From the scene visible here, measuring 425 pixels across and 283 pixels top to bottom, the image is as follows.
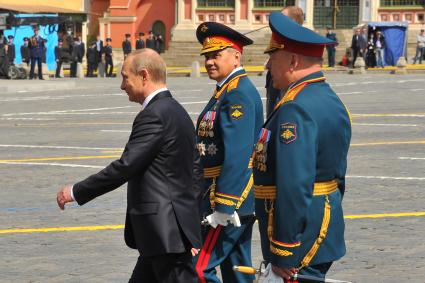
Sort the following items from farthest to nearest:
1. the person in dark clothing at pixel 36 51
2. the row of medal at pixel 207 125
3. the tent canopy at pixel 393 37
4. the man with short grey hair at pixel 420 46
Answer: the man with short grey hair at pixel 420 46, the tent canopy at pixel 393 37, the person in dark clothing at pixel 36 51, the row of medal at pixel 207 125

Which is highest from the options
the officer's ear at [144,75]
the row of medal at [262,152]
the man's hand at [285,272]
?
the officer's ear at [144,75]

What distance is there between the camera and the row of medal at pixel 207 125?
24.0ft

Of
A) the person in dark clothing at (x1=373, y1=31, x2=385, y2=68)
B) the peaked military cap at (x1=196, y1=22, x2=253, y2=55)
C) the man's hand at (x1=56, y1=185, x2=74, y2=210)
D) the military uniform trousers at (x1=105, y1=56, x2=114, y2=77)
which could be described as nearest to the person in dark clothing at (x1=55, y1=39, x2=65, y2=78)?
the military uniform trousers at (x1=105, y1=56, x2=114, y2=77)

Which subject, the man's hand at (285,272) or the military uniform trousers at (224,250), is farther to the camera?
the military uniform trousers at (224,250)

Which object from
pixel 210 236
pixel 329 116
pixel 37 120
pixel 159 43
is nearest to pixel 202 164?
pixel 210 236

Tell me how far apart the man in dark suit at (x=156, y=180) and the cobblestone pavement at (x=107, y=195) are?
270 centimetres

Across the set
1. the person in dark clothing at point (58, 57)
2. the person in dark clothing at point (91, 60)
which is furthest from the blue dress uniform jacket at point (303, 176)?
the person in dark clothing at point (91, 60)

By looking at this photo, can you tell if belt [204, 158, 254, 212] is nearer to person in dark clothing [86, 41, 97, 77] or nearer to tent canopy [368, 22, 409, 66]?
person in dark clothing [86, 41, 97, 77]

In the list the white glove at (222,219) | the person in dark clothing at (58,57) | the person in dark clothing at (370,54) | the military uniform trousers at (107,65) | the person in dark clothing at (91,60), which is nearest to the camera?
the white glove at (222,219)

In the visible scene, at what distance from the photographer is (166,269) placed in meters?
6.30

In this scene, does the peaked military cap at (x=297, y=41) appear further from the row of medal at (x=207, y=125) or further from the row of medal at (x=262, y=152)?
the row of medal at (x=207, y=125)

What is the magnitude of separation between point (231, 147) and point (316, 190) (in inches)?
71.4

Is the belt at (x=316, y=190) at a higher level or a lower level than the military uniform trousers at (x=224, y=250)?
higher

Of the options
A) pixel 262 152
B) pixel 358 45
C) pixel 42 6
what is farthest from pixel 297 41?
pixel 42 6
